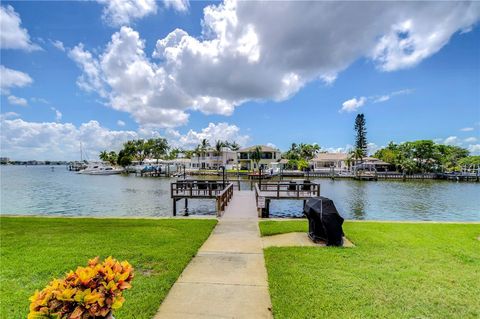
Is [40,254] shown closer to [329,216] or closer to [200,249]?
[200,249]

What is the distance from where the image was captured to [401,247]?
7555 millimetres

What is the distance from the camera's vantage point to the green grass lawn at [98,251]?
4668mm

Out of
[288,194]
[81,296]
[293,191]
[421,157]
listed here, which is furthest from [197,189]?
[421,157]

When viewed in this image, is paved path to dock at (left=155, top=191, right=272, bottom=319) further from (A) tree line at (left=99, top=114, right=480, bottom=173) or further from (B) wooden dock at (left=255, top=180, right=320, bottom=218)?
(A) tree line at (left=99, top=114, right=480, bottom=173)

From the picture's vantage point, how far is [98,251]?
22.9ft

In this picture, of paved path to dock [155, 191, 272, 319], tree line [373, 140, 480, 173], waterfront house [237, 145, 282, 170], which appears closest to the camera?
Answer: paved path to dock [155, 191, 272, 319]

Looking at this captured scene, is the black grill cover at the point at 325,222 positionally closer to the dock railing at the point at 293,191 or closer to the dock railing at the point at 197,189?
the dock railing at the point at 293,191

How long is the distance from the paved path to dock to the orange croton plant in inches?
82.7

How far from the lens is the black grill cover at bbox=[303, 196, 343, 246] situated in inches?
304

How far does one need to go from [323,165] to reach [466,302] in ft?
253

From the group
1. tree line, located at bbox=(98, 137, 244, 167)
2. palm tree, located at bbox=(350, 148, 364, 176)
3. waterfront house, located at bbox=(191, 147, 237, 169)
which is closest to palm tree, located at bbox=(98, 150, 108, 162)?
tree line, located at bbox=(98, 137, 244, 167)

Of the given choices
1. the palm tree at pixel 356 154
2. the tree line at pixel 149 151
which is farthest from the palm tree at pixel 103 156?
the palm tree at pixel 356 154

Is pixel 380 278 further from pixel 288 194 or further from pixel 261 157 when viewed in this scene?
pixel 261 157

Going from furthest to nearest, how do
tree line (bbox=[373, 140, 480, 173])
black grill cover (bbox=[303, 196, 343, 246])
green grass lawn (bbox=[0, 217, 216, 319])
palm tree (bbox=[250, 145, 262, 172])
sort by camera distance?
palm tree (bbox=[250, 145, 262, 172]) → tree line (bbox=[373, 140, 480, 173]) → black grill cover (bbox=[303, 196, 343, 246]) → green grass lawn (bbox=[0, 217, 216, 319])
